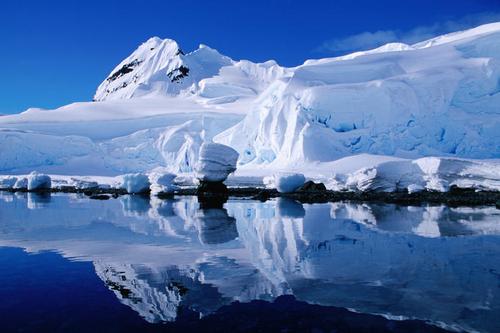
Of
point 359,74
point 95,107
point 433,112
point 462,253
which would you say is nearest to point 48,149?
point 95,107

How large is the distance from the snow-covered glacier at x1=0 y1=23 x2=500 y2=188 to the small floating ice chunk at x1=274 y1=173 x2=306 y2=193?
451 cm

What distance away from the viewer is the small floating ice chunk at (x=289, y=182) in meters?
23.0

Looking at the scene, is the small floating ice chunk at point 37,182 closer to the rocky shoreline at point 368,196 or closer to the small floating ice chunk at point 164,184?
the rocky shoreline at point 368,196

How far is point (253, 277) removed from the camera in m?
6.33

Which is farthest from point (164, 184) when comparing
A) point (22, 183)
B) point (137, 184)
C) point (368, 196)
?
point (22, 183)

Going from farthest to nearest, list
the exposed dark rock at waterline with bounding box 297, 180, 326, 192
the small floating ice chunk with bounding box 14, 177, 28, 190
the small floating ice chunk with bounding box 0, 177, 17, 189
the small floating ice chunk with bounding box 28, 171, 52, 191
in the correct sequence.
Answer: the small floating ice chunk with bounding box 0, 177, 17, 189, the small floating ice chunk with bounding box 14, 177, 28, 190, the small floating ice chunk with bounding box 28, 171, 52, 191, the exposed dark rock at waterline with bounding box 297, 180, 326, 192

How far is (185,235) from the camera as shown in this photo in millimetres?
10211

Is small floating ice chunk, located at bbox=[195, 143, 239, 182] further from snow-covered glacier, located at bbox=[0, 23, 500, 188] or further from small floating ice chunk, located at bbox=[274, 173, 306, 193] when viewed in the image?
snow-covered glacier, located at bbox=[0, 23, 500, 188]

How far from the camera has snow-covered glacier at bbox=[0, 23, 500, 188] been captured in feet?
96.5

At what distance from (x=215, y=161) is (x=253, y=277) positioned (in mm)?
16987

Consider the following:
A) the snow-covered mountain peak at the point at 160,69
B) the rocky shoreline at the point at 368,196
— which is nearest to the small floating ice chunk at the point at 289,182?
the rocky shoreline at the point at 368,196

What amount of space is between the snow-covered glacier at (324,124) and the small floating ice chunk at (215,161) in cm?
638

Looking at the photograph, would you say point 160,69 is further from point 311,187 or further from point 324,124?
point 311,187

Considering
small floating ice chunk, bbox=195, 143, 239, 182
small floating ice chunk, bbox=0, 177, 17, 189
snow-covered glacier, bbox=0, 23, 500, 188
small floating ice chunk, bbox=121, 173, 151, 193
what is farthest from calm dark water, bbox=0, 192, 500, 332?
small floating ice chunk, bbox=0, 177, 17, 189
